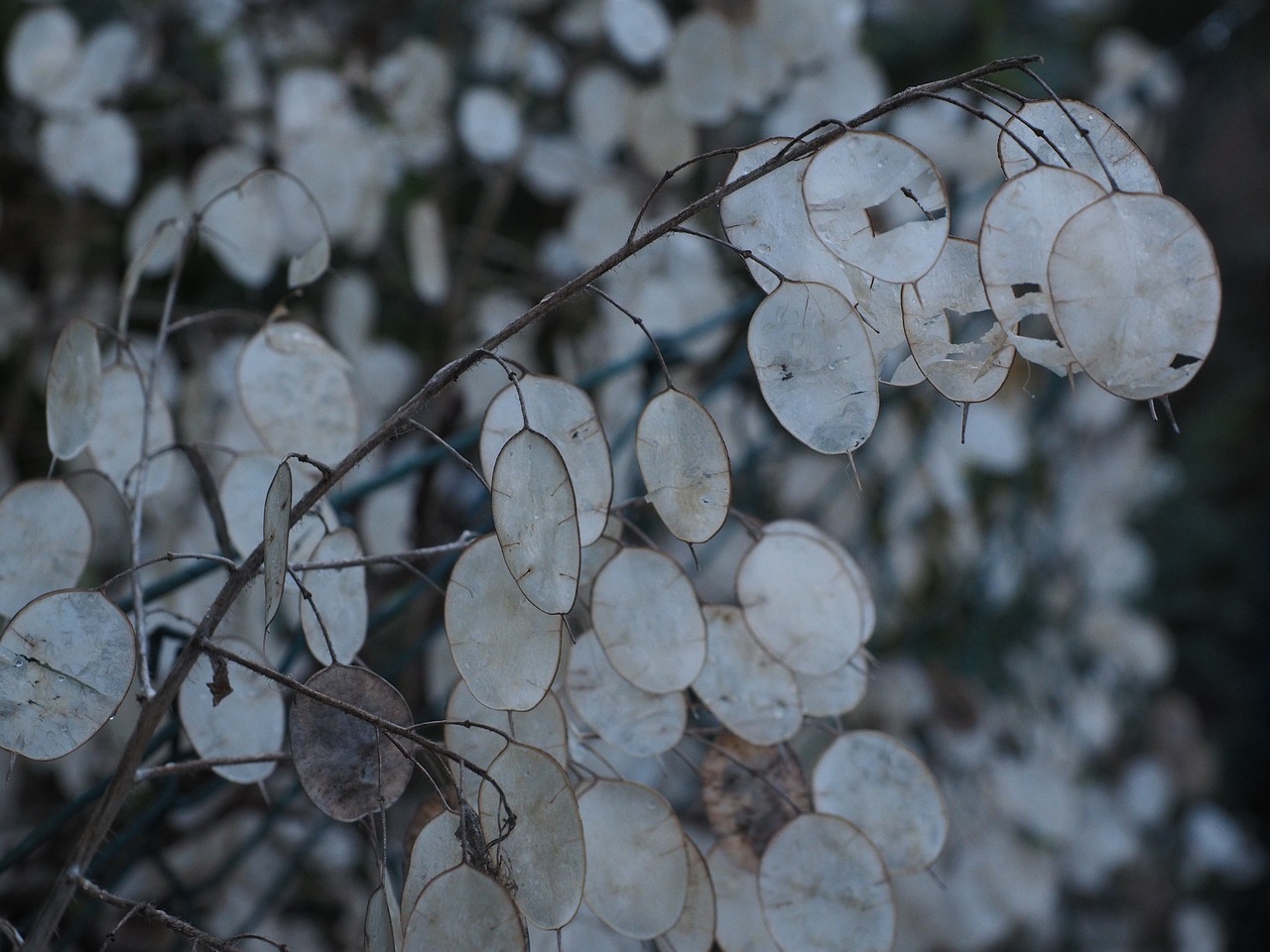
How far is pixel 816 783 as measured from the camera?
1.67 ft

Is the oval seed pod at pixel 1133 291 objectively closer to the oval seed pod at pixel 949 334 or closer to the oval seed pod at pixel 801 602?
the oval seed pod at pixel 949 334

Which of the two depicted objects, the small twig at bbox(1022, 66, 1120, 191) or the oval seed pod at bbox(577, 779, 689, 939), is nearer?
the small twig at bbox(1022, 66, 1120, 191)

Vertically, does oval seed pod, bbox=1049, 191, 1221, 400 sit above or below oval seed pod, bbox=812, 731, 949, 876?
above

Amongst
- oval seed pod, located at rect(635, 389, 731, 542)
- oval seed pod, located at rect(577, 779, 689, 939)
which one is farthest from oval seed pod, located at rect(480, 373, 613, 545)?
oval seed pod, located at rect(577, 779, 689, 939)

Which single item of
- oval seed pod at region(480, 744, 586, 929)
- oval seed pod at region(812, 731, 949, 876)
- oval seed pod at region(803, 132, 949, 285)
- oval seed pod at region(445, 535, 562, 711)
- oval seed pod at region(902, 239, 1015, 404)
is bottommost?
oval seed pod at region(812, 731, 949, 876)

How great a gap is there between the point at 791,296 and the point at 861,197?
0.04 meters

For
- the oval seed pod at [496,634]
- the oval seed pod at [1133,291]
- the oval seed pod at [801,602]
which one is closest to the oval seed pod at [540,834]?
the oval seed pod at [496,634]

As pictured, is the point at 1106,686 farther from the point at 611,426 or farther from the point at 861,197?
the point at 861,197

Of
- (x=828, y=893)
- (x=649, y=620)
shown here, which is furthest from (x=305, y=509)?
(x=828, y=893)

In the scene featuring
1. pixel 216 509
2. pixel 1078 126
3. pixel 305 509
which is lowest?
pixel 216 509

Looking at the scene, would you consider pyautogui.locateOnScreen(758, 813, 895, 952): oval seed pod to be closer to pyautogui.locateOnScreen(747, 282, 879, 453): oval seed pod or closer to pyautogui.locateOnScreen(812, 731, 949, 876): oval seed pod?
pyautogui.locateOnScreen(812, 731, 949, 876): oval seed pod

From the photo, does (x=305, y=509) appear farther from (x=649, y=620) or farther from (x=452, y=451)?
(x=649, y=620)

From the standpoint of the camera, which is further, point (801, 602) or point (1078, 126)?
point (801, 602)

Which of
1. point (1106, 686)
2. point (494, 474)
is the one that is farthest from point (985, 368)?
point (1106, 686)
